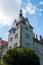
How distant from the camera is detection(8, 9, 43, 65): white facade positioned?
180ft

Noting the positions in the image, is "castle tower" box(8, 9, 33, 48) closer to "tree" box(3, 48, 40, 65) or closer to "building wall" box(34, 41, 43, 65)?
"building wall" box(34, 41, 43, 65)

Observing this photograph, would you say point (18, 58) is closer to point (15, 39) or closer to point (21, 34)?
point (21, 34)

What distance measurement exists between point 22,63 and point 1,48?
25.3 m

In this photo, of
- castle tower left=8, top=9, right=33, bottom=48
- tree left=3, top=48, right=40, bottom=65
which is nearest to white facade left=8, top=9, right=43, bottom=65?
castle tower left=8, top=9, right=33, bottom=48

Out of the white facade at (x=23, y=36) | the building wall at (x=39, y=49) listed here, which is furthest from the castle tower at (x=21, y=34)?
the building wall at (x=39, y=49)

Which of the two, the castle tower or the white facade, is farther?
the white facade

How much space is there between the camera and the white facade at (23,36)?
55.0 m

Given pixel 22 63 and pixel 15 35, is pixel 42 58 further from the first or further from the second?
pixel 22 63

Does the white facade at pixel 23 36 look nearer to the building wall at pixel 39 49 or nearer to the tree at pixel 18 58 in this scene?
the building wall at pixel 39 49

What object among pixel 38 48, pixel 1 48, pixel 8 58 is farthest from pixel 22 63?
pixel 1 48

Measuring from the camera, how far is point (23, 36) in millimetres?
55188

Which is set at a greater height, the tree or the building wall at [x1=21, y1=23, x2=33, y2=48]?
the building wall at [x1=21, y1=23, x2=33, y2=48]

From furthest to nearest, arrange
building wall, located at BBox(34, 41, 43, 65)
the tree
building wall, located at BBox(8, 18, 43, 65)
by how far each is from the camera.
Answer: building wall, located at BBox(34, 41, 43, 65) → building wall, located at BBox(8, 18, 43, 65) → the tree

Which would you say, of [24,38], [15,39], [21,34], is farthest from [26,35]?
[15,39]
